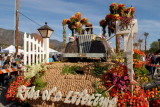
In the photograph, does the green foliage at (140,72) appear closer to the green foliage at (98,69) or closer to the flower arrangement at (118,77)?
the flower arrangement at (118,77)

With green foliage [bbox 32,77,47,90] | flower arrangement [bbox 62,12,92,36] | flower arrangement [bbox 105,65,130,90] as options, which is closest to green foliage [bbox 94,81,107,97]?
flower arrangement [bbox 105,65,130,90]

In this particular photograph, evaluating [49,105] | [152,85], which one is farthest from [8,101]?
[152,85]

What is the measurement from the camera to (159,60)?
40.5 feet

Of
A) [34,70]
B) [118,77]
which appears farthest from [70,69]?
[118,77]

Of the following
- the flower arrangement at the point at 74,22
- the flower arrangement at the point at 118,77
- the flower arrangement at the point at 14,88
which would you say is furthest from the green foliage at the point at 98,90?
the flower arrangement at the point at 74,22

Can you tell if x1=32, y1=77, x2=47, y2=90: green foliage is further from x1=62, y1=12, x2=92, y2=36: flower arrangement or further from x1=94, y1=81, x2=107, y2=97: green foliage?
x1=62, y1=12, x2=92, y2=36: flower arrangement

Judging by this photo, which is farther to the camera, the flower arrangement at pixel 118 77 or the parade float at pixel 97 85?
the flower arrangement at pixel 118 77

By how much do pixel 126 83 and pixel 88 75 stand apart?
1.24 meters

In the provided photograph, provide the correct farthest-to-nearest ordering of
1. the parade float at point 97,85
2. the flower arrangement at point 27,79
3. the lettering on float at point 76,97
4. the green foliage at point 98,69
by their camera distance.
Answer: the flower arrangement at point 27,79 < the green foliage at point 98,69 < the parade float at point 97,85 < the lettering on float at point 76,97

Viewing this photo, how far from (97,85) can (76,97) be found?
72cm

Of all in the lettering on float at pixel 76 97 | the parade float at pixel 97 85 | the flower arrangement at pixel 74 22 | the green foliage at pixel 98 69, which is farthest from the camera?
the flower arrangement at pixel 74 22

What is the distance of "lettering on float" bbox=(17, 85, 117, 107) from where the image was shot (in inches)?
175

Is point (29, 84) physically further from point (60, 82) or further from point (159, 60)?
point (159, 60)

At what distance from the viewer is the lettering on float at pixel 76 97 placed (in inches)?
175
